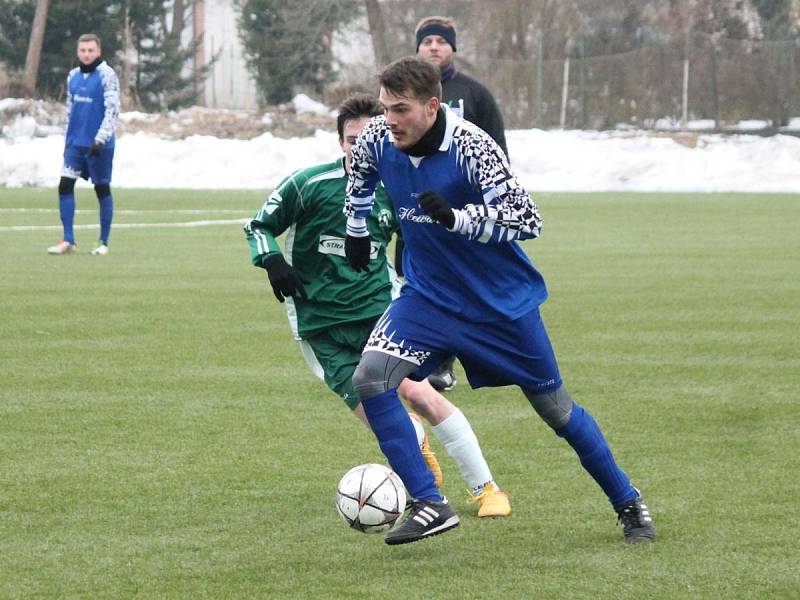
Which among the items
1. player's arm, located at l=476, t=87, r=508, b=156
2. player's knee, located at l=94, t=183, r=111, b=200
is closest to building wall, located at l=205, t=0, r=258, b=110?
player's knee, located at l=94, t=183, r=111, b=200

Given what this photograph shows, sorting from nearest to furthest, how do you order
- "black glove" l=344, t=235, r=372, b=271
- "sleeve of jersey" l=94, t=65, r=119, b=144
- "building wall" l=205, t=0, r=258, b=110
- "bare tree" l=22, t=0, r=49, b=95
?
"black glove" l=344, t=235, r=372, b=271, "sleeve of jersey" l=94, t=65, r=119, b=144, "bare tree" l=22, t=0, r=49, b=95, "building wall" l=205, t=0, r=258, b=110

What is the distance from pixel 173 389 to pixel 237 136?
3168 cm

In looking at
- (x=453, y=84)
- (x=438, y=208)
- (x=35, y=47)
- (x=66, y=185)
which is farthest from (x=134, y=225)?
(x=35, y=47)

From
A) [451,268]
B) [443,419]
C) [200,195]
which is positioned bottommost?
[200,195]

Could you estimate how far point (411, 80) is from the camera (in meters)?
5.10

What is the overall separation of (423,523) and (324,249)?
1.60m

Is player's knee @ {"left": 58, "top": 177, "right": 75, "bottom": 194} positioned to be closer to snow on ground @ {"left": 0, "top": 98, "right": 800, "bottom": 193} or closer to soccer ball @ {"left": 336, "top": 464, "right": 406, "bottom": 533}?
soccer ball @ {"left": 336, "top": 464, "right": 406, "bottom": 533}

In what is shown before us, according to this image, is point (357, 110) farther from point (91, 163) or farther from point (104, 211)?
point (91, 163)

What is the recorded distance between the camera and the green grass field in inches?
198

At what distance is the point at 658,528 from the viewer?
5.63 m

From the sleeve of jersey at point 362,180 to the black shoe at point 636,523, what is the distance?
4.72ft

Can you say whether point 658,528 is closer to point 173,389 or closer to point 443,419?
point 443,419

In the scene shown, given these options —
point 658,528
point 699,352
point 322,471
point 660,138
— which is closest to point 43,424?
point 322,471

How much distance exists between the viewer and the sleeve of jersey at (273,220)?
5.89 metres
